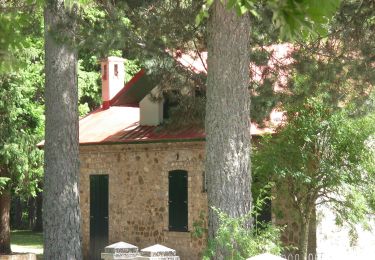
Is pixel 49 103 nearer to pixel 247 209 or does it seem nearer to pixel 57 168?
pixel 57 168

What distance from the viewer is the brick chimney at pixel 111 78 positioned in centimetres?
2678

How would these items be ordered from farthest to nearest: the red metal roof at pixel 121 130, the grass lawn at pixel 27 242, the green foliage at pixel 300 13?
the grass lawn at pixel 27 242 < the red metal roof at pixel 121 130 < the green foliage at pixel 300 13

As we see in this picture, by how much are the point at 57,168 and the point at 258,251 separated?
15.0 ft

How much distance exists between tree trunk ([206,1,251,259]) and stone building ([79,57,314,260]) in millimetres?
6961

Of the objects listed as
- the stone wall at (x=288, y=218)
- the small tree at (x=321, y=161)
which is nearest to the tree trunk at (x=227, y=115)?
the small tree at (x=321, y=161)

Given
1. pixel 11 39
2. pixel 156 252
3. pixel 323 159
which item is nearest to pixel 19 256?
pixel 323 159

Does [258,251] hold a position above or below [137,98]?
below

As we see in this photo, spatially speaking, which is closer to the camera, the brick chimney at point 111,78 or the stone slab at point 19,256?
the stone slab at point 19,256

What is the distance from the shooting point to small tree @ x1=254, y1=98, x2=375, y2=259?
16672 mm

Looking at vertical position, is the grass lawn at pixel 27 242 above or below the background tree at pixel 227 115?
below

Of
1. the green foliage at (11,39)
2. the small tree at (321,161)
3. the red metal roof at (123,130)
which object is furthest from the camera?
the red metal roof at (123,130)

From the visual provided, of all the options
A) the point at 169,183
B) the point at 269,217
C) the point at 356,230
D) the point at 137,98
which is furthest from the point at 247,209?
the point at 137,98

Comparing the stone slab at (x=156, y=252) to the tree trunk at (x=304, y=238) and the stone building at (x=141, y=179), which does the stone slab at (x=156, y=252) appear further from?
the stone building at (x=141, y=179)

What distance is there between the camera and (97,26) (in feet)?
49.6
